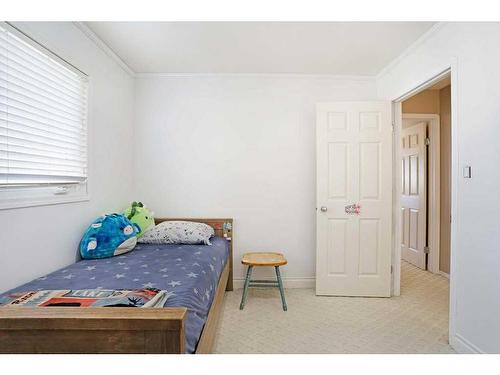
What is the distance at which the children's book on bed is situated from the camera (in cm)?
122

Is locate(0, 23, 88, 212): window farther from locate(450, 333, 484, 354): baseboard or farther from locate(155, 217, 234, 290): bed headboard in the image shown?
locate(450, 333, 484, 354): baseboard

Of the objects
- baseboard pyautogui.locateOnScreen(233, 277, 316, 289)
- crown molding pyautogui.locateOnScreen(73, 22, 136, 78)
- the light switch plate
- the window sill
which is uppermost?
crown molding pyautogui.locateOnScreen(73, 22, 136, 78)

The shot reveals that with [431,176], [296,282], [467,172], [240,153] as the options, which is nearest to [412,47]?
[467,172]

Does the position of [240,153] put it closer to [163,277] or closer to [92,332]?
[163,277]

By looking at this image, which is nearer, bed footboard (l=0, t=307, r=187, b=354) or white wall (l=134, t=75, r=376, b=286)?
bed footboard (l=0, t=307, r=187, b=354)

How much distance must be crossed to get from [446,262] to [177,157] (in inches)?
142

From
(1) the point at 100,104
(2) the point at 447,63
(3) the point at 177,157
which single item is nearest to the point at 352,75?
(2) the point at 447,63

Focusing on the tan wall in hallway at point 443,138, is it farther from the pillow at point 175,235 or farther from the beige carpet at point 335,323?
the pillow at point 175,235

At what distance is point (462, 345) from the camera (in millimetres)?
1956

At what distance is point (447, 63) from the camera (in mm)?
2123

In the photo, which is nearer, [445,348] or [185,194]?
[445,348]

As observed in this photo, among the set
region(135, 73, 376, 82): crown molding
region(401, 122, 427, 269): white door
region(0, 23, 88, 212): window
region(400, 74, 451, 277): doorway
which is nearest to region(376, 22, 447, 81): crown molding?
Result: region(135, 73, 376, 82): crown molding
